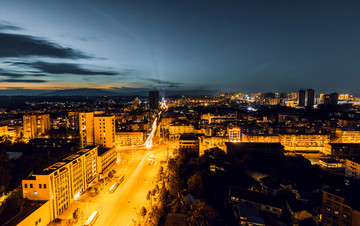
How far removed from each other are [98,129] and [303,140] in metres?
17.9

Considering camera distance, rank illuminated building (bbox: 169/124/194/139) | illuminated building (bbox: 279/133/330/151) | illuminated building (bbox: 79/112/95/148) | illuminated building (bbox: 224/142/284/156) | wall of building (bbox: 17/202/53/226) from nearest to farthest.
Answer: wall of building (bbox: 17/202/53/226), illuminated building (bbox: 79/112/95/148), illuminated building (bbox: 224/142/284/156), illuminated building (bbox: 279/133/330/151), illuminated building (bbox: 169/124/194/139)

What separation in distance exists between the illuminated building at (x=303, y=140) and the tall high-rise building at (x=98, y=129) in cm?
1514

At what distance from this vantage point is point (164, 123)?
29.7 metres

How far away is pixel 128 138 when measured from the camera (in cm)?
1917

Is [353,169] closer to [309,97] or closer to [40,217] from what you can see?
[40,217]

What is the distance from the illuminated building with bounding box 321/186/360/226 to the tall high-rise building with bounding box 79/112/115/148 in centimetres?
1216

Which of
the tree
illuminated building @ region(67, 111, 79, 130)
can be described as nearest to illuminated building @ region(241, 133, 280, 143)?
the tree

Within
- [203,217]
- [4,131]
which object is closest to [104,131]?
[203,217]

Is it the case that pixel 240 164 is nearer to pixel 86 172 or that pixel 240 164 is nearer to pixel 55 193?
pixel 86 172

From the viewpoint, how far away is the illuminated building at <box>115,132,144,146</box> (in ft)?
62.4

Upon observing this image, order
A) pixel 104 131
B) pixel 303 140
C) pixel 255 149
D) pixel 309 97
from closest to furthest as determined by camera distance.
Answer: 1. pixel 104 131
2. pixel 255 149
3. pixel 303 140
4. pixel 309 97

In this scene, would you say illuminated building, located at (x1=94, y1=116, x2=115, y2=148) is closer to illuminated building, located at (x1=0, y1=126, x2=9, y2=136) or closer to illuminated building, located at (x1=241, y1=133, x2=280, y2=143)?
illuminated building, located at (x1=0, y1=126, x2=9, y2=136)

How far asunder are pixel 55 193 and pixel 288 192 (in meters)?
10.6

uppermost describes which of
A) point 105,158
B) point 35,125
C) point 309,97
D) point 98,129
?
point 309,97
